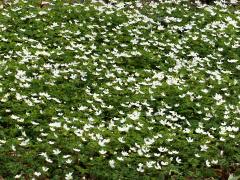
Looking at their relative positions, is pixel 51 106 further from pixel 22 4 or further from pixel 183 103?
pixel 22 4

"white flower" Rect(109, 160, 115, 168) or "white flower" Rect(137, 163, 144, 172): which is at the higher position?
"white flower" Rect(109, 160, 115, 168)

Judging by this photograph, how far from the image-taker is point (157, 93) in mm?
10250

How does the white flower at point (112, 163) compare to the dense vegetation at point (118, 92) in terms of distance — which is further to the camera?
the dense vegetation at point (118, 92)

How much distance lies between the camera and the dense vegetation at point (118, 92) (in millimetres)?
7816

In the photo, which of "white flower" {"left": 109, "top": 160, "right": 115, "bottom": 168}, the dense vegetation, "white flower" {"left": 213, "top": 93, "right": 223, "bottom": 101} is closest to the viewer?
"white flower" {"left": 109, "top": 160, "right": 115, "bottom": 168}

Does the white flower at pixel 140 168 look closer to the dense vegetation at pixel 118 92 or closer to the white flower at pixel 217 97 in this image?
the dense vegetation at pixel 118 92

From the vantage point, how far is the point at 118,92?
10172 mm

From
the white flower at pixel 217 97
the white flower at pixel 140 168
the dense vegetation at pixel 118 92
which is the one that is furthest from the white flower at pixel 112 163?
the white flower at pixel 217 97

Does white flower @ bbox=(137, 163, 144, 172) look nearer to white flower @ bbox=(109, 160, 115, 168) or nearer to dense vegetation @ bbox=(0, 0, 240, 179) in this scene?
dense vegetation @ bbox=(0, 0, 240, 179)

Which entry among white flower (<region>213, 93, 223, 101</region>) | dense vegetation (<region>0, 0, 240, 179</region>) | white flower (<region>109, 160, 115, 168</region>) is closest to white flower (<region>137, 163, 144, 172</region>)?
dense vegetation (<region>0, 0, 240, 179</region>)

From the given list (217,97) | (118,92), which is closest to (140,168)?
(118,92)

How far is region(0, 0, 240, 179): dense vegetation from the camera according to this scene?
7.82 meters

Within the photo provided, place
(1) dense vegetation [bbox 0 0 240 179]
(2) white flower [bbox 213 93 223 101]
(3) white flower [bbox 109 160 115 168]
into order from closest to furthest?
(3) white flower [bbox 109 160 115 168] < (1) dense vegetation [bbox 0 0 240 179] < (2) white flower [bbox 213 93 223 101]

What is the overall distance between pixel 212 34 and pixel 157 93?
14.2 ft
